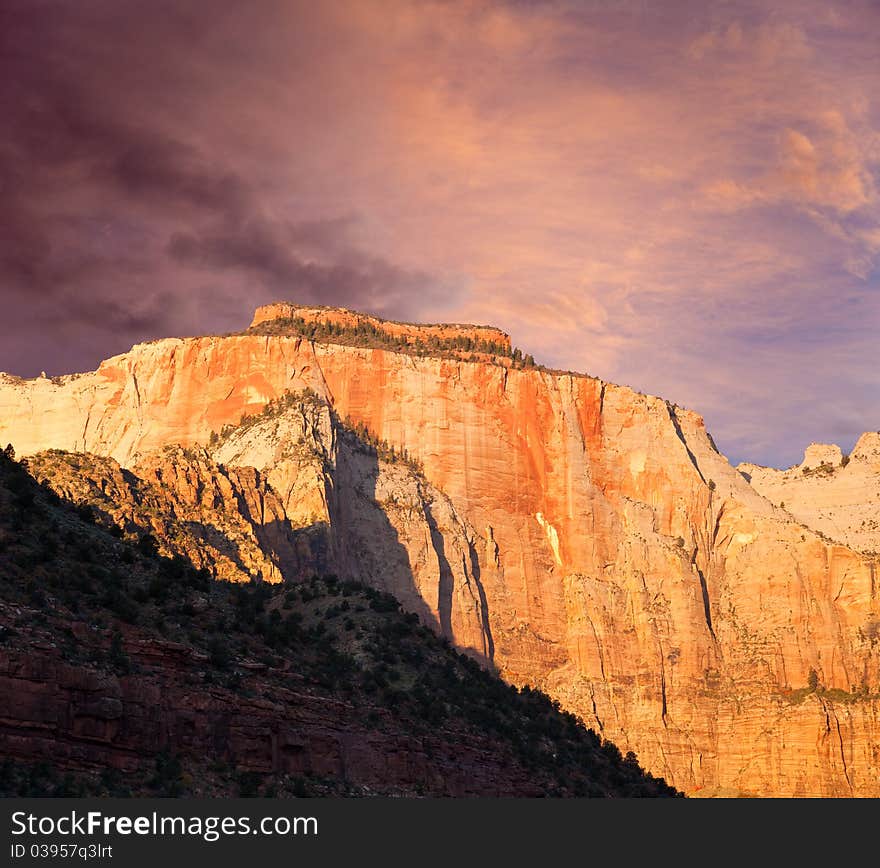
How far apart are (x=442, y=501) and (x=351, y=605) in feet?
230

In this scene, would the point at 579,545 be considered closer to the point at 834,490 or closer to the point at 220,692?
the point at 834,490

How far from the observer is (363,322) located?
176000 millimetres

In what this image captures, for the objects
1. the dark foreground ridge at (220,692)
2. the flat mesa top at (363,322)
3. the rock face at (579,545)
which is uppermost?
the flat mesa top at (363,322)

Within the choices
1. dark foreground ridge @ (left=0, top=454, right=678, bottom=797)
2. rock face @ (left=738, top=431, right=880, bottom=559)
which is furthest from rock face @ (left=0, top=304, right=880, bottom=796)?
dark foreground ridge @ (left=0, top=454, right=678, bottom=797)

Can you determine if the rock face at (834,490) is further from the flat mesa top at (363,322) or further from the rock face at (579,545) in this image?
the flat mesa top at (363,322)

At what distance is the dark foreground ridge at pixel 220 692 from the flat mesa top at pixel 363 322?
91.2m

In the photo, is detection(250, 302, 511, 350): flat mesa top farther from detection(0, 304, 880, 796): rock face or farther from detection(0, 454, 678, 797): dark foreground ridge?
detection(0, 454, 678, 797): dark foreground ridge

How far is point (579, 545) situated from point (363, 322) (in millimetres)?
34520

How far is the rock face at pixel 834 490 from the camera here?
173 m

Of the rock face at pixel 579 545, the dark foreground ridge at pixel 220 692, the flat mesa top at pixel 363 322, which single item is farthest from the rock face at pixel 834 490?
the dark foreground ridge at pixel 220 692

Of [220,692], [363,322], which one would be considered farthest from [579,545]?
[220,692]

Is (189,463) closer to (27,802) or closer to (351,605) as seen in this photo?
(351,605)

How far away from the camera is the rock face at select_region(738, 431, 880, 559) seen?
17338cm

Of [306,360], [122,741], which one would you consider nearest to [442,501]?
[306,360]
